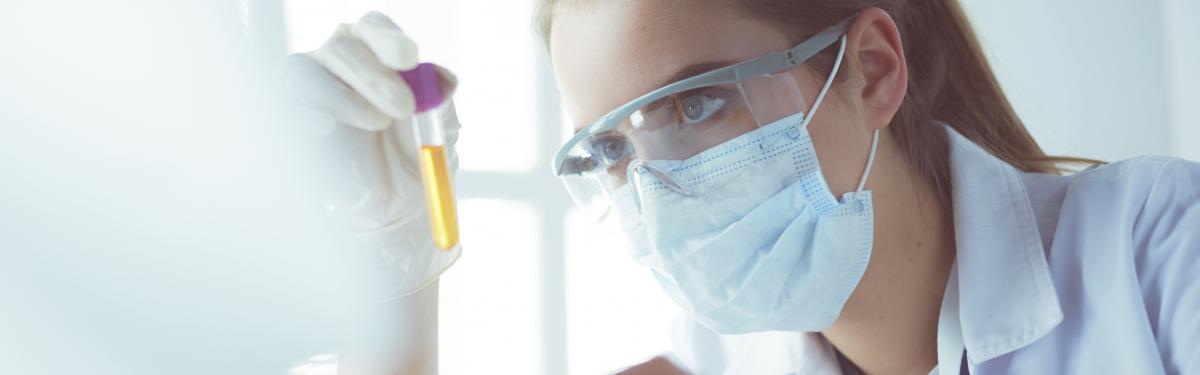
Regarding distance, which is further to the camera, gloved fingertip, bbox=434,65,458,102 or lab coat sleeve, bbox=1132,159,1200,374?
lab coat sleeve, bbox=1132,159,1200,374

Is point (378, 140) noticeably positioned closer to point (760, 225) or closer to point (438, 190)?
point (438, 190)

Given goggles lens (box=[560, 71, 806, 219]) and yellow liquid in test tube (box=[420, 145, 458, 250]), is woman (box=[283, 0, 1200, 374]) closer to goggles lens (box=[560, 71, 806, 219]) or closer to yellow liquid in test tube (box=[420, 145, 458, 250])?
goggles lens (box=[560, 71, 806, 219])

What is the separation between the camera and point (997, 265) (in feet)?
4.17

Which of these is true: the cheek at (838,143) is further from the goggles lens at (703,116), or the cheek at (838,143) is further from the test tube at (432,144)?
the test tube at (432,144)

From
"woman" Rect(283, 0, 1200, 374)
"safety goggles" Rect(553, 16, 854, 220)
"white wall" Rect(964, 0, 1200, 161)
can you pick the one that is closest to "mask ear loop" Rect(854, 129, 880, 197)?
"woman" Rect(283, 0, 1200, 374)

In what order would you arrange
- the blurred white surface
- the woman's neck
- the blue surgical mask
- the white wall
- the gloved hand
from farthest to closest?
the white wall
the woman's neck
the blue surgical mask
the gloved hand
the blurred white surface

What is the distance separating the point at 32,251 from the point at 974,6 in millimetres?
2823

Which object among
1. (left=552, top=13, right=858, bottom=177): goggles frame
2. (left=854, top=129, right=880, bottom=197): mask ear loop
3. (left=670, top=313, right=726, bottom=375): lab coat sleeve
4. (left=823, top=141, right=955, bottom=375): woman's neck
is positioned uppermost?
(left=552, top=13, right=858, bottom=177): goggles frame

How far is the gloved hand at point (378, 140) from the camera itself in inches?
37.8

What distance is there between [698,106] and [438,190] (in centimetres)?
40

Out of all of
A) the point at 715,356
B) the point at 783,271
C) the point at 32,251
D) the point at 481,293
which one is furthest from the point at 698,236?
the point at 481,293

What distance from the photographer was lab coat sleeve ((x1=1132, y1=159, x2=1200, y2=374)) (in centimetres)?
109

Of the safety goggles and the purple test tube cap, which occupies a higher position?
the purple test tube cap

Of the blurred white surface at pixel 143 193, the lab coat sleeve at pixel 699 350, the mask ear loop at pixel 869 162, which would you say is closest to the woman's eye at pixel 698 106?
the mask ear loop at pixel 869 162
